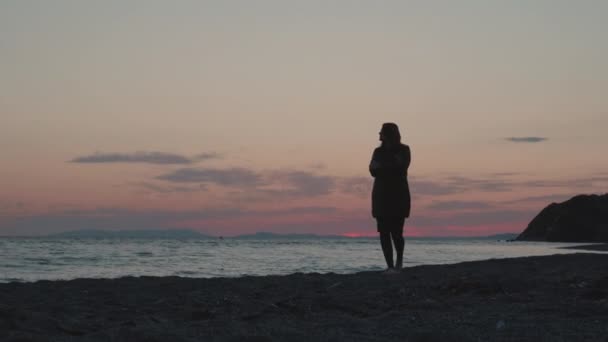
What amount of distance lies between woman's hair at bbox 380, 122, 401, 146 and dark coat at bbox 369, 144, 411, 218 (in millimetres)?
92

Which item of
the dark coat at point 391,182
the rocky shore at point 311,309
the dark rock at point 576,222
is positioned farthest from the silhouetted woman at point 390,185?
the dark rock at point 576,222

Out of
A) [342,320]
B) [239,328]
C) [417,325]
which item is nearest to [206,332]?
[239,328]

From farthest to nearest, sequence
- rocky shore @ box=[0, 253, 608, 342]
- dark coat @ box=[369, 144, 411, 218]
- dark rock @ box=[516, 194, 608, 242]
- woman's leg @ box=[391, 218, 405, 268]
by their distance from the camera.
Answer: dark rock @ box=[516, 194, 608, 242], woman's leg @ box=[391, 218, 405, 268], dark coat @ box=[369, 144, 411, 218], rocky shore @ box=[0, 253, 608, 342]

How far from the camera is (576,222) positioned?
363ft

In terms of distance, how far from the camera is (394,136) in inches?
388

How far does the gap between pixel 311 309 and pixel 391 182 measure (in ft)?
14.4

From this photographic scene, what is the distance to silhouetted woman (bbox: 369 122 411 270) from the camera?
9.86 metres

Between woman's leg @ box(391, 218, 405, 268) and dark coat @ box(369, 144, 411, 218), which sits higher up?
dark coat @ box(369, 144, 411, 218)

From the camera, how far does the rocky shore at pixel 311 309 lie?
4.43m

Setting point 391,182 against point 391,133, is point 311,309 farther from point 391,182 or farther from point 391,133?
point 391,133

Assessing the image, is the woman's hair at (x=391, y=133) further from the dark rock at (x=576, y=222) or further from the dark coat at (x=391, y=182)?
the dark rock at (x=576, y=222)

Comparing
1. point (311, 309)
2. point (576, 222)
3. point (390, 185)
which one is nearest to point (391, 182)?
point (390, 185)

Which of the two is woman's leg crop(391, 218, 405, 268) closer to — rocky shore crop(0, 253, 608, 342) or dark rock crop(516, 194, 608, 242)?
rocky shore crop(0, 253, 608, 342)

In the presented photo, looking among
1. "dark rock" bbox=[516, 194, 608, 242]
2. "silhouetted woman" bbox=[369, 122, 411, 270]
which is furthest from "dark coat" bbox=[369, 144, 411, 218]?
"dark rock" bbox=[516, 194, 608, 242]
